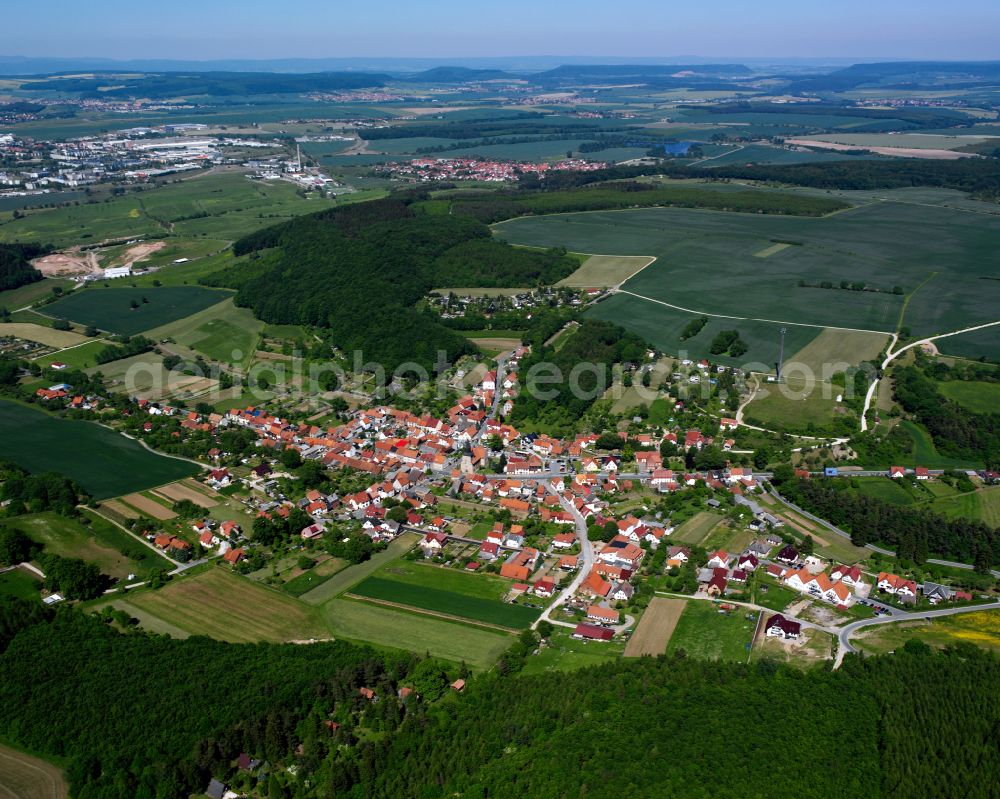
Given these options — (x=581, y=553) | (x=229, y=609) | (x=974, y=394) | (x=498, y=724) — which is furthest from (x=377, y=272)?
(x=498, y=724)

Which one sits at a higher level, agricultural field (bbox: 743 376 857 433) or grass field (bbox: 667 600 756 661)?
agricultural field (bbox: 743 376 857 433)

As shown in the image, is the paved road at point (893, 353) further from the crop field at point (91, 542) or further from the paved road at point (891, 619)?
the crop field at point (91, 542)

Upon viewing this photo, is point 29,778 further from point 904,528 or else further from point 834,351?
point 834,351

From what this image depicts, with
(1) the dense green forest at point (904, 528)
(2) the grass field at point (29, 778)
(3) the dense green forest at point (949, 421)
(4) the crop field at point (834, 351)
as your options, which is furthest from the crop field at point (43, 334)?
(3) the dense green forest at point (949, 421)

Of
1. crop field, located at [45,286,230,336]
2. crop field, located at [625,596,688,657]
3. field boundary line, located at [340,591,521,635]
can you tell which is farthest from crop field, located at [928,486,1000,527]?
crop field, located at [45,286,230,336]

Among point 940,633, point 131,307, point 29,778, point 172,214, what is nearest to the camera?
point 29,778

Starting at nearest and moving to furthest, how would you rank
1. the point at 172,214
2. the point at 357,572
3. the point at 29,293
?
the point at 357,572
the point at 29,293
the point at 172,214

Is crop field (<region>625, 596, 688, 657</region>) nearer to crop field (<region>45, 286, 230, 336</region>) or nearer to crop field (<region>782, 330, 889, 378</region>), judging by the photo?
crop field (<region>782, 330, 889, 378</region>)
